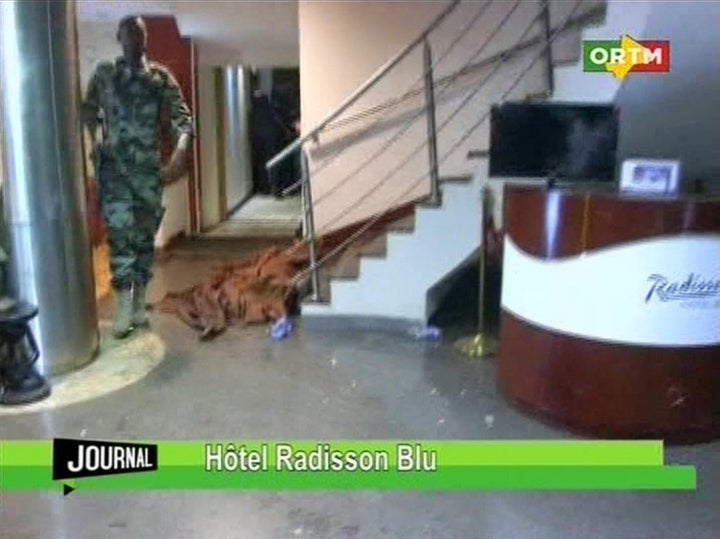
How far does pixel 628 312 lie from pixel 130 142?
2.56m

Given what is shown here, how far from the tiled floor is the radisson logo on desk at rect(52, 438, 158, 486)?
105 mm

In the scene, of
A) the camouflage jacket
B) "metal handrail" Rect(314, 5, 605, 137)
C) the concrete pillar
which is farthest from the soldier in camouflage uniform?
"metal handrail" Rect(314, 5, 605, 137)

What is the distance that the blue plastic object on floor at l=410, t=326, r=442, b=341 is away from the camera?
421cm

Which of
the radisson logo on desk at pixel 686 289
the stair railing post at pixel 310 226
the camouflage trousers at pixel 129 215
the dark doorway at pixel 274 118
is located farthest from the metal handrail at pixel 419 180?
the dark doorway at pixel 274 118

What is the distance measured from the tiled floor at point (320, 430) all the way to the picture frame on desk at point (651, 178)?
950 mm

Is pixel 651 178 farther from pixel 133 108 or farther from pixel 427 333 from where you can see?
pixel 133 108

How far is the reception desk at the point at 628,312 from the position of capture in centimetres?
280

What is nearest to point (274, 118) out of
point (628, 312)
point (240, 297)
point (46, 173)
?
point (240, 297)

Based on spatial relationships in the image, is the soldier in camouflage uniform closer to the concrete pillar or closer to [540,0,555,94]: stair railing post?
the concrete pillar

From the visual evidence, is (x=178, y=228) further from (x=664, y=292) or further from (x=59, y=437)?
(x=664, y=292)

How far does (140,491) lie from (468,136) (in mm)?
3458

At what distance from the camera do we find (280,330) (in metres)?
4.31

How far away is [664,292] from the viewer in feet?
9.23

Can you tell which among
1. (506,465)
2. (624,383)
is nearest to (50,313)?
(506,465)
